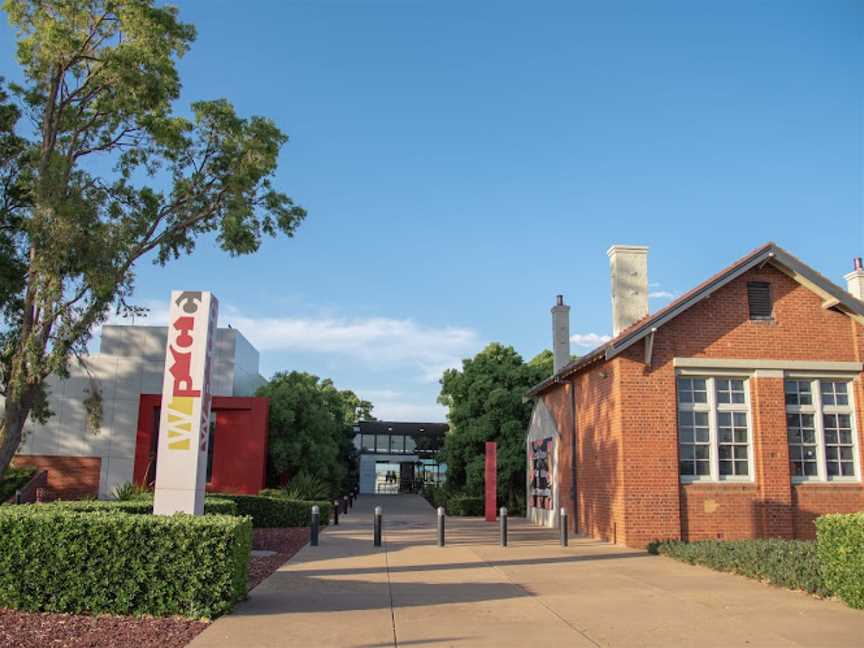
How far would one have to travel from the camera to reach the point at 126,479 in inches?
1055

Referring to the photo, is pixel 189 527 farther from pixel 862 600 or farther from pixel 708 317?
pixel 708 317

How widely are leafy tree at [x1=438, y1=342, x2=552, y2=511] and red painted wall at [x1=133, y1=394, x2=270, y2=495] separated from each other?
7.60 m

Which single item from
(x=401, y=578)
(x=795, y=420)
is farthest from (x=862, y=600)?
(x=795, y=420)

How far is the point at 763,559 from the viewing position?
11.4m

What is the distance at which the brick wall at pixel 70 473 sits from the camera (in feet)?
87.7

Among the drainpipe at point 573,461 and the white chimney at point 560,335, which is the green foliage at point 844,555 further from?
the white chimney at point 560,335

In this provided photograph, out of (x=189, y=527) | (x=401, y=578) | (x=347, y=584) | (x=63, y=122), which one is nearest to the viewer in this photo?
(x=189, y=527)

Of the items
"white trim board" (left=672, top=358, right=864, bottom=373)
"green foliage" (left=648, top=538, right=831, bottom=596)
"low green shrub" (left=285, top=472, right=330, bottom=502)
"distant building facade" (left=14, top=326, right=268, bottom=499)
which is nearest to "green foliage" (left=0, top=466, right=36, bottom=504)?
"distant building facade" (left=14, top=326, right=268, bottom=499)

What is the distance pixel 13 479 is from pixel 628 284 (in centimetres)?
2112

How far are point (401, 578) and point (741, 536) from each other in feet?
26.0

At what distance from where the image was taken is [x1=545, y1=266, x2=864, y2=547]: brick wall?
49.6ft

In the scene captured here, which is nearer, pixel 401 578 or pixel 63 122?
pixel 401 578

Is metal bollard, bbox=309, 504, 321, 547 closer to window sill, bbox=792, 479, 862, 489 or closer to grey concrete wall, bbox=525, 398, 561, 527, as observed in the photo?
grey concrete wall, bbox=525, 398, 561, 527

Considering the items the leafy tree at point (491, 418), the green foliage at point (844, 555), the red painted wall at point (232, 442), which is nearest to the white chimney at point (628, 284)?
the green foliage at point (844, 555)
